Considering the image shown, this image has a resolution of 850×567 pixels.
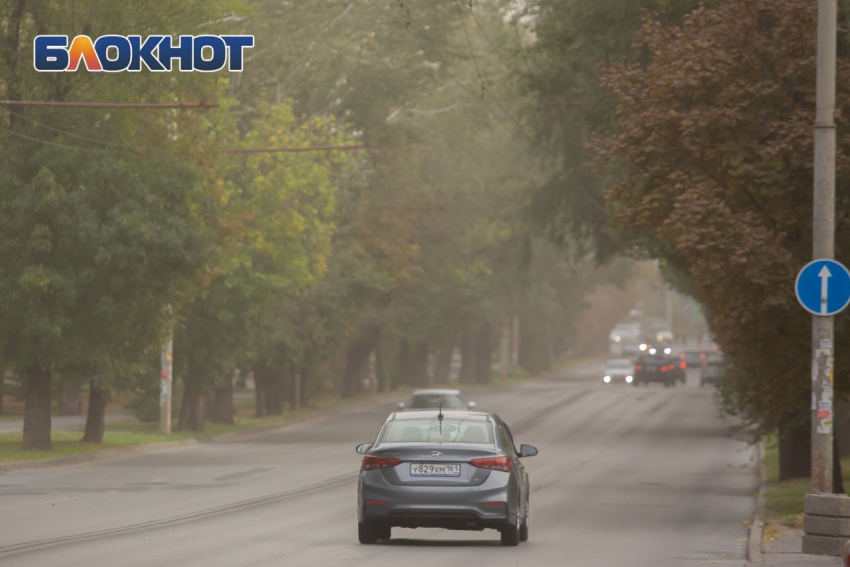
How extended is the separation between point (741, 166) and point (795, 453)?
30.5 ft

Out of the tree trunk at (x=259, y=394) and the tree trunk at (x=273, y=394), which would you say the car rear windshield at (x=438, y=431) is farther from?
the tree trunk at (x=273, y=394)

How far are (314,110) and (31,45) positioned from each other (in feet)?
Result: 74.3

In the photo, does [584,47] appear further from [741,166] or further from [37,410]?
[37,410]

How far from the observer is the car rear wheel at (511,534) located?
601 inches

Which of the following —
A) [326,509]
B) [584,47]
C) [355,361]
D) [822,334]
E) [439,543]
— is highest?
[584,47]

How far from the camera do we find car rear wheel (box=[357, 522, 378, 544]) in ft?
50.0

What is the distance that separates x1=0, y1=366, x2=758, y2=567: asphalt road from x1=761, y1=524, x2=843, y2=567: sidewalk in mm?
374

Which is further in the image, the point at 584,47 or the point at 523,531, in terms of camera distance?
the point at 584,47

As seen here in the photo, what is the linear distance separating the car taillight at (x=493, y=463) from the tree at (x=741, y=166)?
182 inches

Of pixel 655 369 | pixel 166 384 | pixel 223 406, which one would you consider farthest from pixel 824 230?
pixel 655 369

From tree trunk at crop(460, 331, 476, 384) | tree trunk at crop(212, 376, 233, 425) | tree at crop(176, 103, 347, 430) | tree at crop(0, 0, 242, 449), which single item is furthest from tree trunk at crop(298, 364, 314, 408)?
tree trunk at crop(460, 331, 476, 384)

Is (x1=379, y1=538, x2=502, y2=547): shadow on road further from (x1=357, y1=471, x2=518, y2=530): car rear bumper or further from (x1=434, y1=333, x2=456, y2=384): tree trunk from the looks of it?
(x1=434, y1=333, x2=456, y2=384): tree trunk

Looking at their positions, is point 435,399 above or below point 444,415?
below

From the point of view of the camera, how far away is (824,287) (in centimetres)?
1486
